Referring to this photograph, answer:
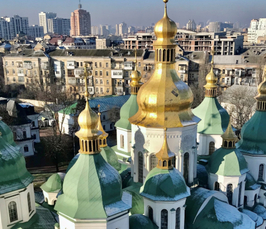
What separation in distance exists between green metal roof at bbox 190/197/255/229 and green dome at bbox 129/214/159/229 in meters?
2.80

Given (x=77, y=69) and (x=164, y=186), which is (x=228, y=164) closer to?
(x=164, y=186)

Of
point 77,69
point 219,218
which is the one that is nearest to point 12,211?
point 219,218

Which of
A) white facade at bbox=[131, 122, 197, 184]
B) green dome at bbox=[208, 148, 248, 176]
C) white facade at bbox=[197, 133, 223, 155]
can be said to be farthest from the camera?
white facade at bbox=[197, 133, 223, 155]

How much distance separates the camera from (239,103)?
40.5 metres

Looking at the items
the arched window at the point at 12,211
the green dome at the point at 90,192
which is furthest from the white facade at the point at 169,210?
the arched window at the point at 12,211

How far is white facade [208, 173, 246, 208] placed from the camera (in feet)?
58.7

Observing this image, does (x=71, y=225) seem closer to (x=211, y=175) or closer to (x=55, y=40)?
(x=211, y=175)

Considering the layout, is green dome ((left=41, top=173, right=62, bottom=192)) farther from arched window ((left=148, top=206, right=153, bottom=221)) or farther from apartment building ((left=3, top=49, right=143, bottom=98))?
apartment building ((left=3, top=49, right=143, bottom=98))

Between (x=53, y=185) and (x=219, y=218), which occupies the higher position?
(x=219, y=218)

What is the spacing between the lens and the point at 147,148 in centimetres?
1655

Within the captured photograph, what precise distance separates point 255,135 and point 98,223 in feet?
44.4

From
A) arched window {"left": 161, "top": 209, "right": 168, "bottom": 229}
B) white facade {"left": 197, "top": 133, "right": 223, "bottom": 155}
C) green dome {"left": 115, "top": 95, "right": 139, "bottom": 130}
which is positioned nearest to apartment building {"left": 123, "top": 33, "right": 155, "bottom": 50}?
green dome {"left": 115, "top": 95, "right": 139, "bottom": 130}

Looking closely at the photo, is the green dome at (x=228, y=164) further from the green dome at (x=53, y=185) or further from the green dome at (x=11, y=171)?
the green dome at (x=11, y=171)

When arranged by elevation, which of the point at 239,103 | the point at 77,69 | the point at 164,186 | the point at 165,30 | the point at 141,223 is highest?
the point at 165,30
